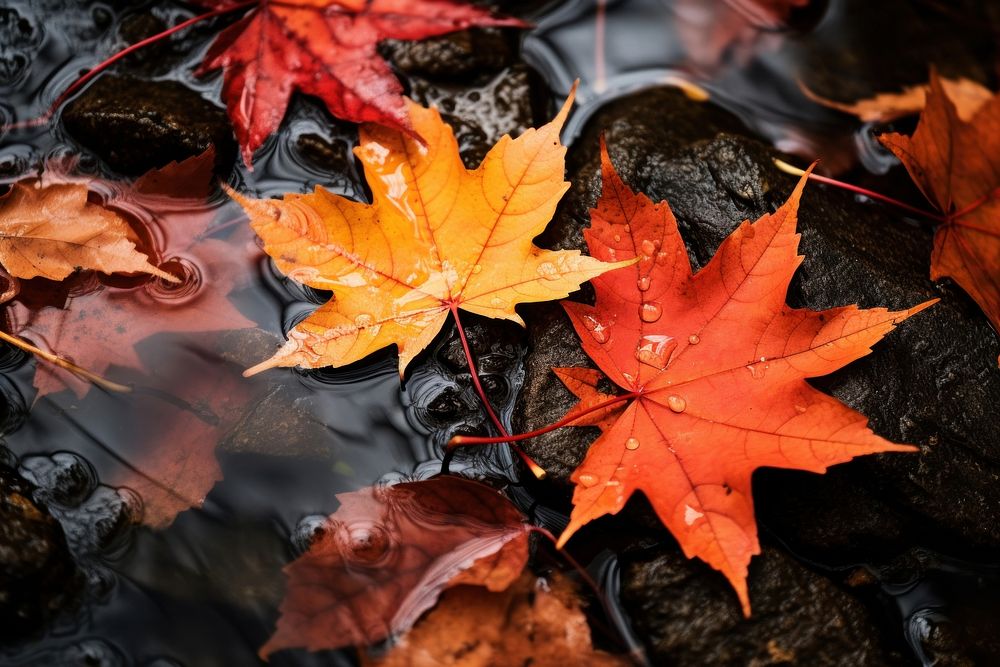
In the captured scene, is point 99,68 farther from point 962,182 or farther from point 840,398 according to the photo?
point 962,182

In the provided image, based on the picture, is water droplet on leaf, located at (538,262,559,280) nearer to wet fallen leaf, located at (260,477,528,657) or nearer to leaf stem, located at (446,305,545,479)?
leaf stem, located at (446,305,545,479)

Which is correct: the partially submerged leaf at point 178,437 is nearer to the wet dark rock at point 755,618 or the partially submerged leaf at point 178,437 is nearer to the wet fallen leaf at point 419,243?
the wet fallen leaf at point 419,243

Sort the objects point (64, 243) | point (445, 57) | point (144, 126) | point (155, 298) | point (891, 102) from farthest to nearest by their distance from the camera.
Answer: point (891, 102) → point (445, 57) → point (144, 126) → point (155, 298) → point (64, 243)

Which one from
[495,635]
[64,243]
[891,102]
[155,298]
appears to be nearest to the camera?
[495,635]

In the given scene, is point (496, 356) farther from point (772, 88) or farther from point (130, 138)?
point (772, 88)

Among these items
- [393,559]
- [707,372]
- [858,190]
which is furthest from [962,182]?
[393,559]

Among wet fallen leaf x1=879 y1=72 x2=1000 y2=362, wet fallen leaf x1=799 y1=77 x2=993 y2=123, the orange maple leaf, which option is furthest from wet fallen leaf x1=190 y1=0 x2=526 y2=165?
wet fallen leaf x1=799 y1=77 x2=993 y2=123

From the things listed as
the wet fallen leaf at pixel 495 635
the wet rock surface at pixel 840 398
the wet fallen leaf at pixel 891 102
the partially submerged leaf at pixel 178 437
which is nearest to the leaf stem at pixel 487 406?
the wet rock surface at pixel 840 398
